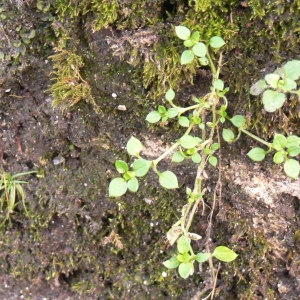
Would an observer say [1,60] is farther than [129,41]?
Yes

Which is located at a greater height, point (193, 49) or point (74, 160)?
point (193, 49)

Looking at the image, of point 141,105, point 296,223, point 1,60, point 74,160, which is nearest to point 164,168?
point 141,105

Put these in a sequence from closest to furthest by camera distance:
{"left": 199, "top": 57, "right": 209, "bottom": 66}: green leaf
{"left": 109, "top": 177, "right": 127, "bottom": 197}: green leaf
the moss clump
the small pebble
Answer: {"left": 109, "top": 177, "right": 127, "bottom": 197}: green leaf < {"left": 199, "top": 57, "right": 209, "bottom": 66}: green leaf < the moss clump < the small pebble

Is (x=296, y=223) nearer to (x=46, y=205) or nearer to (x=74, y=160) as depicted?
(x=74, y=160)

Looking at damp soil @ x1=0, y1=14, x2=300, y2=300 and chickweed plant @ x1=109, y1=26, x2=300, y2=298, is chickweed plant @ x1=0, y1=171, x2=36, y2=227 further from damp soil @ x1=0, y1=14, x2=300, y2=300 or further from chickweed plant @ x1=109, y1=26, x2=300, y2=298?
chickweed plant @ x1=109, y1=26, x2=300, y2=298

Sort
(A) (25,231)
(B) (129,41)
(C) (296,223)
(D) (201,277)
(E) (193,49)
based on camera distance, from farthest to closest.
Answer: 1. (A) (25,231)
2. (D) (201,277)
3. (C) (296,223)
4. (B) (129,41)
5. (E) (193,49)

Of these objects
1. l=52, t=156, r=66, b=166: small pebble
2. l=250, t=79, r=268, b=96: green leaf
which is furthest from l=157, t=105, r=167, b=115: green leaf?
l=52, t=156, r=66, b=166: small pebble
